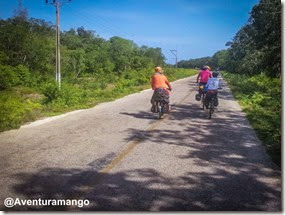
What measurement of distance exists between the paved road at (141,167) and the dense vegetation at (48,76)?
1.49 m

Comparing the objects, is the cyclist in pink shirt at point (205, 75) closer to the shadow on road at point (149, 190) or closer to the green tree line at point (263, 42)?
the green tree line at point (263, 42)

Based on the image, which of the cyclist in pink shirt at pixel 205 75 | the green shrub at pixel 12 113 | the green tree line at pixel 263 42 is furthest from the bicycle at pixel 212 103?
the green shrub at pixel 12 113

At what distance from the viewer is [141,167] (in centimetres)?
543

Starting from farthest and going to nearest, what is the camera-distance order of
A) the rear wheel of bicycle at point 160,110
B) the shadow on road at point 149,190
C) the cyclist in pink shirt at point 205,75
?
the cyclist in pink shirt at point 205,75 < the rear wheel of bicycle at point 160,110 < the shadow on road at point 149,190

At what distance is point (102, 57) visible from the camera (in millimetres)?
42812

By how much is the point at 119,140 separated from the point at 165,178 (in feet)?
8.98

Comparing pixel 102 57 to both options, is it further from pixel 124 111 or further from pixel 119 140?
pixel 119 140

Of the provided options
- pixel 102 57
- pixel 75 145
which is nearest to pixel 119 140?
pixel 75 145

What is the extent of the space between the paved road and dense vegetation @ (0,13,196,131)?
1.49m

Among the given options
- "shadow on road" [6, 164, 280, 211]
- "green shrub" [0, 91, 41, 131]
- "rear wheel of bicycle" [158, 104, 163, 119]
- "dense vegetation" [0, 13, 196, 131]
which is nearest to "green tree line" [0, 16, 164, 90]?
"dense vegetation" [0, 13, 196, 131]

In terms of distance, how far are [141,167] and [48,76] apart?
2461 cm

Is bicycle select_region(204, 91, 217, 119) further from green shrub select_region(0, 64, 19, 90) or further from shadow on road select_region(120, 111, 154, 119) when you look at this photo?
green shrub select_region(0, 64, 19, 90)

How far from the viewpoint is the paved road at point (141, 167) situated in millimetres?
4156

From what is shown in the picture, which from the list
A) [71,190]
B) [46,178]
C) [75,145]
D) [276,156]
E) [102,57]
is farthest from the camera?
[102,57]
